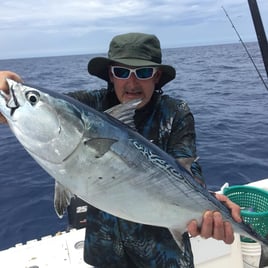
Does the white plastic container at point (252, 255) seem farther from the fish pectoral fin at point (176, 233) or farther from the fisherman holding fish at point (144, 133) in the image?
the fish pectoral fin at point (176, 233)

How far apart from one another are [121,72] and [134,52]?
0.51 ft

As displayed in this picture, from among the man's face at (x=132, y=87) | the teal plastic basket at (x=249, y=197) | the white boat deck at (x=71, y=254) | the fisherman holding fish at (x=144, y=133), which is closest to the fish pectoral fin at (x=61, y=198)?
the fisherman holding fish at (x=144, y=133)

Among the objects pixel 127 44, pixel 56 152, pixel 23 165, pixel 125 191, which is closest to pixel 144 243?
pixel 125 191

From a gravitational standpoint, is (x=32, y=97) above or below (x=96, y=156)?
above

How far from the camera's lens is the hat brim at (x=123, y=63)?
2.36 m

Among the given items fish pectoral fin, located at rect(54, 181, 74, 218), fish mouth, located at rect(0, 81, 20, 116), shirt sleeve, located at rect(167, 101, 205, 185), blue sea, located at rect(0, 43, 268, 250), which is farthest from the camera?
blue sea, located at rect(0, 43, 268, 250)

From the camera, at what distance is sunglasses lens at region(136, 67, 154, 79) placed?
2.39 meters

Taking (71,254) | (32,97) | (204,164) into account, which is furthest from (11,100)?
(204,164)

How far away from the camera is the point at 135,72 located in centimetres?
238

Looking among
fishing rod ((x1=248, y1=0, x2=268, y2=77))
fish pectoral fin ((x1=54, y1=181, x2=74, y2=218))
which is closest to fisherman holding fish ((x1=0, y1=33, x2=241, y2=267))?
fish pectoral fin ((x1=54, y1=181, x2=74, y2=218))

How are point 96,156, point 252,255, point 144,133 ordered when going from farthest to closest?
point 252,255, point 144,133, point 96,156

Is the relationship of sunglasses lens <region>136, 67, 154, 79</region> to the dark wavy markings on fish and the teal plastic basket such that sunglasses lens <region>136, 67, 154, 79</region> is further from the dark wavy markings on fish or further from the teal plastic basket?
the teal plastic basket

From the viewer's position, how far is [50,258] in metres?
3.24

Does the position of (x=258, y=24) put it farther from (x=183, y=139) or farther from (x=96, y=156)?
(x=96, y=156)
